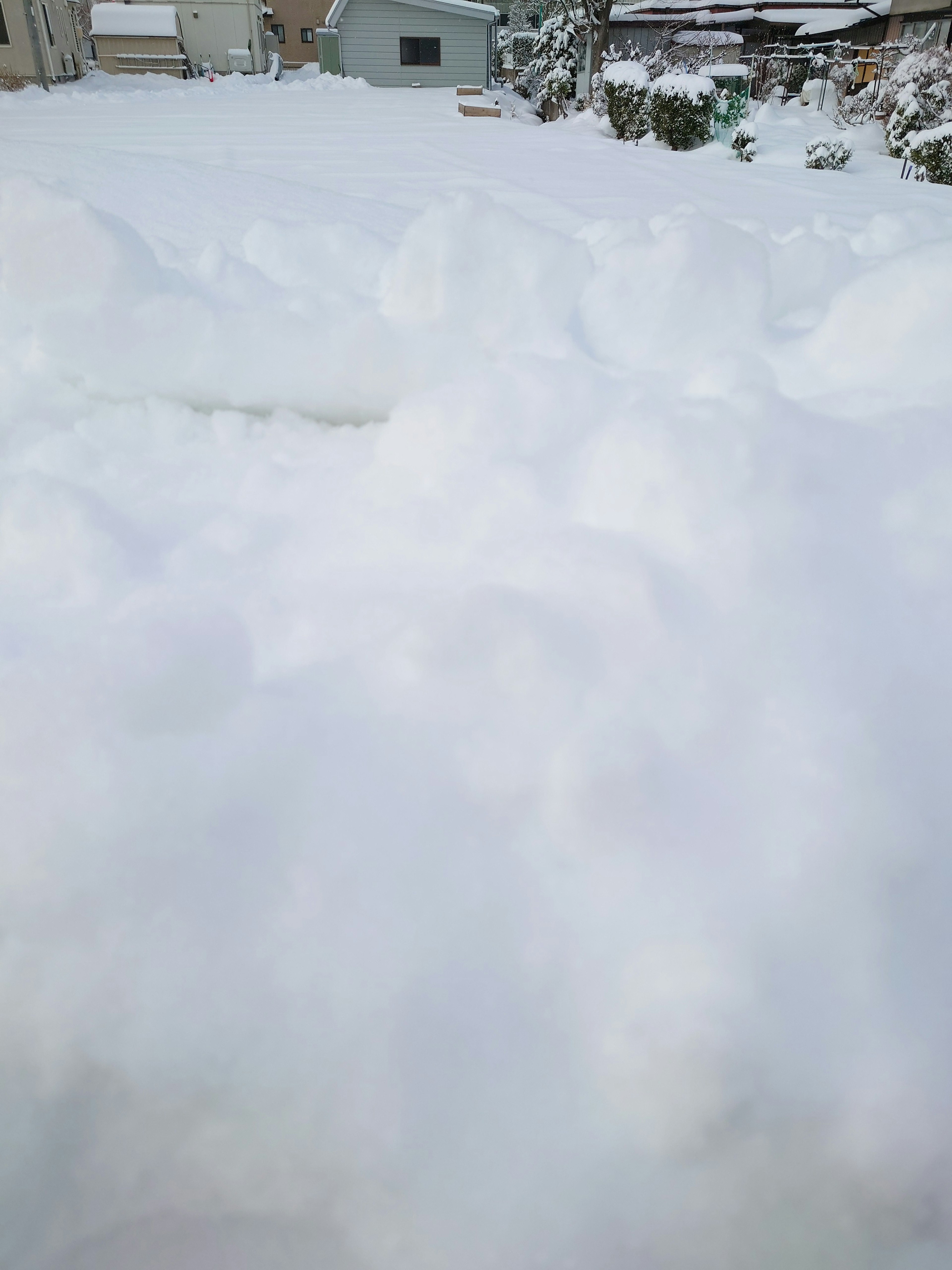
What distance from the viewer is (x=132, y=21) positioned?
62.3 feet

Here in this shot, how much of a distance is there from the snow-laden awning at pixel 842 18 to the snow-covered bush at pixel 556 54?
23.1 feet

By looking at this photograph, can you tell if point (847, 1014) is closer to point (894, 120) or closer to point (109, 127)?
point (109, 127)

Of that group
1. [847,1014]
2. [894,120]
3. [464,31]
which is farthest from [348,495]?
[464,31]

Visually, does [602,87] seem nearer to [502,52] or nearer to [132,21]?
[502,52]

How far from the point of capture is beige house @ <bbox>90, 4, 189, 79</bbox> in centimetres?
1892

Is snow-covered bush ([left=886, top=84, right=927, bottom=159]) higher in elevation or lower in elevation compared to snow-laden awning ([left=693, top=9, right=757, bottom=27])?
lower

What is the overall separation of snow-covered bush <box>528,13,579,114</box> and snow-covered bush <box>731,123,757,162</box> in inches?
249

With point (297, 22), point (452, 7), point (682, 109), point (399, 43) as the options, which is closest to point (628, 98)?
point (682, 109)

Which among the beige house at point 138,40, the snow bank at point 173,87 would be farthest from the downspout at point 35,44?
the beige house at point 138,40

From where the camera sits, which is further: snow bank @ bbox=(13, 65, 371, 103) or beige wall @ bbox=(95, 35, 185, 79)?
beige wall @ bbox=(95, 35, 185, 79)

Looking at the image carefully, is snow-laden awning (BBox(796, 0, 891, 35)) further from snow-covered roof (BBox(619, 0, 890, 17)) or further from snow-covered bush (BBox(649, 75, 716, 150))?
snow-covered bush (BBox(649, 75, 716, 150))

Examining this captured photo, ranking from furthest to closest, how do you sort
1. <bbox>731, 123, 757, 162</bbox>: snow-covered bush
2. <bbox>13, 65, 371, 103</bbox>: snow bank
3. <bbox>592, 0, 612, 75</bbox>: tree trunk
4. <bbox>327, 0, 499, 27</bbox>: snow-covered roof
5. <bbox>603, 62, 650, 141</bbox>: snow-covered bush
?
<bbox>327, 0, 499, 27</bbox>: snow-covered roof, <bbox>592, 0, 612, 75</bbox>: tree trunk, <bbox>13, 65, 371, 103</bbox>: snow bank, <bbox>603, 62, 650, 141</bbox>: snow-covered bush, <bbox>731, 123, 757, 162</bbox>: snow-covered bush

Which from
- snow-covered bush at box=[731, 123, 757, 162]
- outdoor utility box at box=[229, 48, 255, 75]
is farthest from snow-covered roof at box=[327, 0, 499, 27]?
snow-covered bush at box=[731, 123, 757, 162]

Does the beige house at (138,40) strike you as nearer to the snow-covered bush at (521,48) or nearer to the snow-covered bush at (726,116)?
the snow-covered bush at (521,48)
